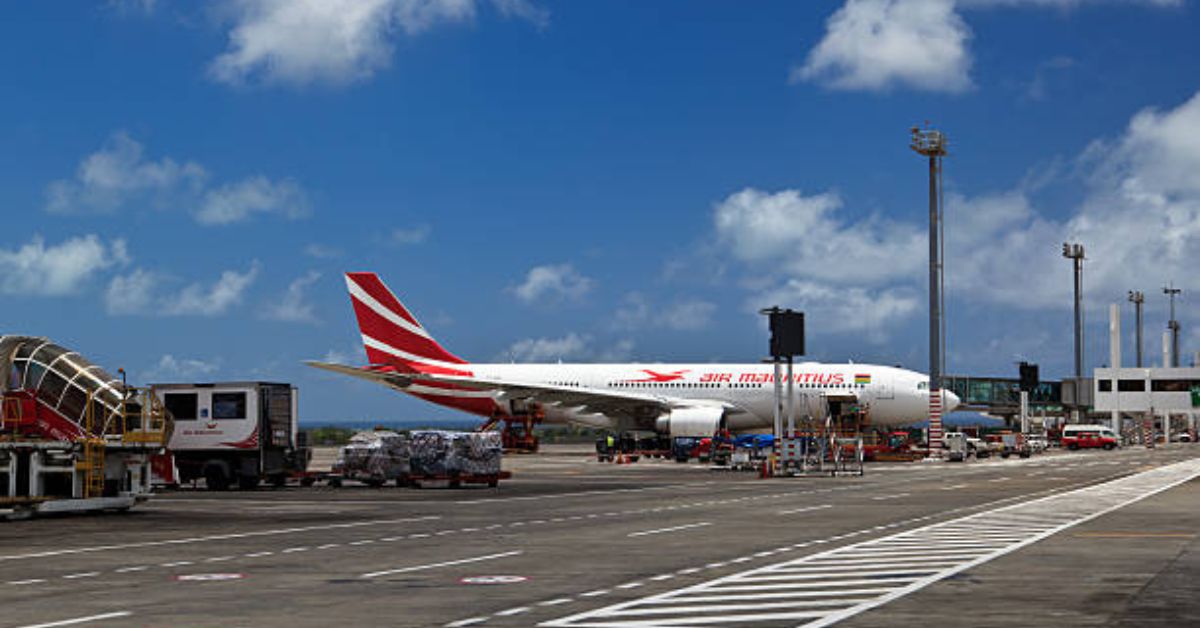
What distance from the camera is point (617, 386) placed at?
8069 centimetres

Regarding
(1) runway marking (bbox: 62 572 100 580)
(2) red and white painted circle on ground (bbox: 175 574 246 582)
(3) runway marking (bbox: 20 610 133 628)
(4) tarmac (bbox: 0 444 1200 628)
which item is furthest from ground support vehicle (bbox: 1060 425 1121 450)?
(3) runway marking (bbox: 20 610 133 628)

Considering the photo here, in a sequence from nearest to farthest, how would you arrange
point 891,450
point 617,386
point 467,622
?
point 467,622, point 891,450, point 617,386

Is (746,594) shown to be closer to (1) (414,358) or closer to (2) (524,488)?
(2) (524,488)

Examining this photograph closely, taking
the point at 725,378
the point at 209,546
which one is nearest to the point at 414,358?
the point at 725,378

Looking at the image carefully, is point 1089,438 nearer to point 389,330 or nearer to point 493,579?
point 389,330

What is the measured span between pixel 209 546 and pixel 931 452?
5456 cm

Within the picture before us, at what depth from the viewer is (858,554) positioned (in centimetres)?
2059

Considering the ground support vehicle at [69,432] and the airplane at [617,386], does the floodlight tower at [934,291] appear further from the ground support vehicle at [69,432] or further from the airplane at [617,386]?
the ground support vehicle at [69,432]

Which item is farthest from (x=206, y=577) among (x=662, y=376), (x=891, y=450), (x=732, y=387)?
(x=662, y=376)

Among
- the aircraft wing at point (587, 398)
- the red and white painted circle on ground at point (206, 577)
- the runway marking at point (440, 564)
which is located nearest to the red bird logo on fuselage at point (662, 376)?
the aircraft wing at point (587, 398)

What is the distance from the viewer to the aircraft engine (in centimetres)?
7094

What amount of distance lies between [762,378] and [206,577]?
60.4 metres

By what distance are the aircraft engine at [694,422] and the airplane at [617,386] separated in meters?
0.05

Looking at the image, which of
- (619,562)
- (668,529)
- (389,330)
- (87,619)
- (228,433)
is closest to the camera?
(87,619)
